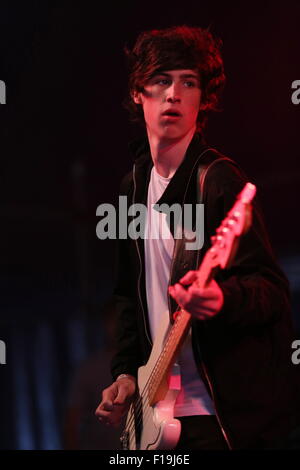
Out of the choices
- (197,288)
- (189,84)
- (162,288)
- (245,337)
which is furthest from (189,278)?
(189,84)

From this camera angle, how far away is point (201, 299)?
1.73 metres

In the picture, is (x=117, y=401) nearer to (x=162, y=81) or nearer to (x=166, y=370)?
(x=166, y=370)

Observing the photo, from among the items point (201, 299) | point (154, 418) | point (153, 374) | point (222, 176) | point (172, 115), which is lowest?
point (154, 418)

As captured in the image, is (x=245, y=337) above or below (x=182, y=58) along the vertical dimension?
below

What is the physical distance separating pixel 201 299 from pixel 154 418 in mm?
464

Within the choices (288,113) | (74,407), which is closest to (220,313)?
(288,113)

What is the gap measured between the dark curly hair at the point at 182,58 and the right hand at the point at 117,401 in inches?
29.6

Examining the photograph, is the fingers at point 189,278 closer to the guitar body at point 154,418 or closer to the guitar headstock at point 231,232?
the guitar headstock at point 231,232

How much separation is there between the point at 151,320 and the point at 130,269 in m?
0.25

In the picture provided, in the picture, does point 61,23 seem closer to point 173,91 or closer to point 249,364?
point 173,91

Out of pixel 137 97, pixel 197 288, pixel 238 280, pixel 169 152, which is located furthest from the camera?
pixel 137 97

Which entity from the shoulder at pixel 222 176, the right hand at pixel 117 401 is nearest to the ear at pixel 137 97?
the shoulder at pixel 222 176

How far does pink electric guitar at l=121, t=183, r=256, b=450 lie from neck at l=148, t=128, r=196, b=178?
0.33m

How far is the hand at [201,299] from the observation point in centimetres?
173
